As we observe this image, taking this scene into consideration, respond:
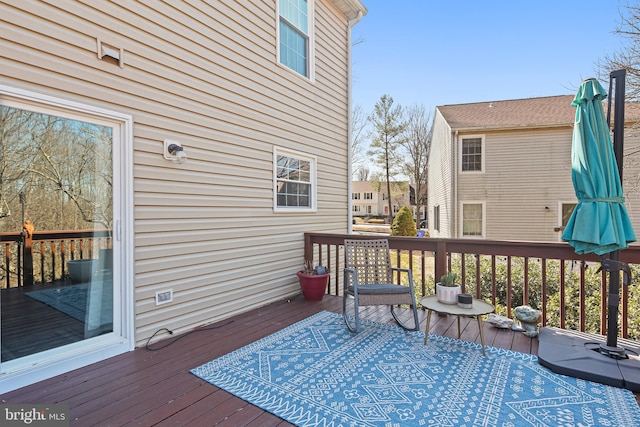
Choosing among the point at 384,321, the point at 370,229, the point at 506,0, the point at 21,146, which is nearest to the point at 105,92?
the point at 21,146

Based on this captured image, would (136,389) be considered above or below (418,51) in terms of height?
below

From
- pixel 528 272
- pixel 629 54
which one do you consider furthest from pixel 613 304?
pixel 629 54

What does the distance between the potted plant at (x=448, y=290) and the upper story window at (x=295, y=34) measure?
3937mm

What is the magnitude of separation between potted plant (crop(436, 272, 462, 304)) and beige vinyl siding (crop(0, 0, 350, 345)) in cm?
241

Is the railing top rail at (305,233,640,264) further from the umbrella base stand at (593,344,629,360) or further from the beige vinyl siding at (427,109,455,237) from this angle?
the beige vinyl siding at (427,109,455,237)

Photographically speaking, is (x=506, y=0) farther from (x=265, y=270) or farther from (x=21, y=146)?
(x=21, y=146)

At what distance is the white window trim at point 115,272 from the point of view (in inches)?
91.7

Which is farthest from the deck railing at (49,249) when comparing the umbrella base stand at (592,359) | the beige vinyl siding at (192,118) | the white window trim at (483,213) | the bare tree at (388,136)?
the bare tree at (388,136)

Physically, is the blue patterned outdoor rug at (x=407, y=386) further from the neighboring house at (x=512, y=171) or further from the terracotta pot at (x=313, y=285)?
the neighboring house at (x=512, y=171)

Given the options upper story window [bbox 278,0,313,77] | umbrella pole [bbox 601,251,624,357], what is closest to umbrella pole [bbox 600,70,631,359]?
umbrella pole [bbox 601,251,624,357]

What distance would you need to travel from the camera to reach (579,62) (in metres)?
7.80

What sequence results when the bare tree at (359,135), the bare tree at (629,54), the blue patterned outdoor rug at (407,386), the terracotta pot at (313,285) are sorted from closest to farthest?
the blue patterned outdoor rug at (407,386), the terracotta pot at (313,285), the bare tree at (629,54), the bare tree at (359,135)

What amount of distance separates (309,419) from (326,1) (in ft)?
21.3

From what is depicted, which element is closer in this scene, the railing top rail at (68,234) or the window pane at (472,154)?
the railing top rail at (68,234)
